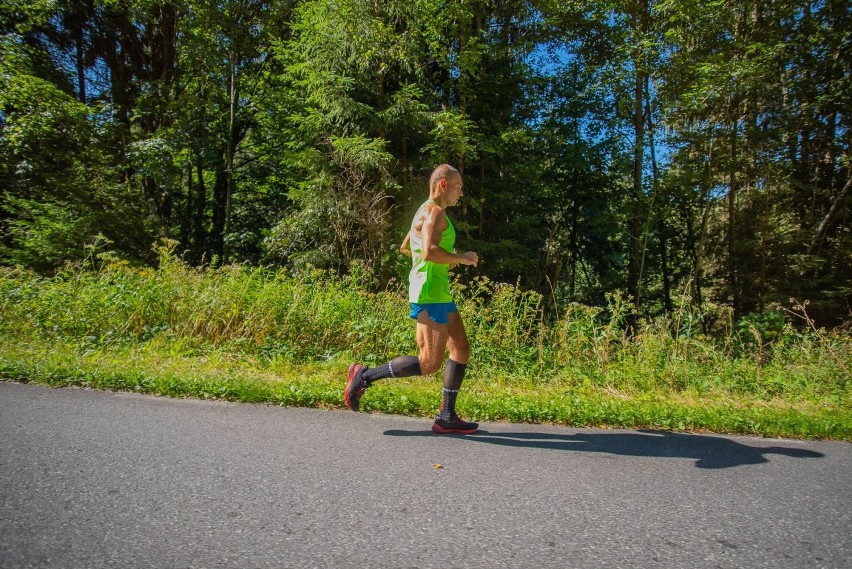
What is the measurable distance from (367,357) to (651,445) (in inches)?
141

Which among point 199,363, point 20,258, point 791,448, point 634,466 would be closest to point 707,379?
point 791,448

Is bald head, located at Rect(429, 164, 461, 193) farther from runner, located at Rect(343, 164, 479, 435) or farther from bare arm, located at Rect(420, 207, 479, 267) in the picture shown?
bare arm, located at Rect(420, 207, 479, 267)

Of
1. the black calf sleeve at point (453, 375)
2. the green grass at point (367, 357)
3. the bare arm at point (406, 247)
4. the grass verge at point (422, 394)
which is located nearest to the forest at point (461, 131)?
the green grass at point (367, 357)

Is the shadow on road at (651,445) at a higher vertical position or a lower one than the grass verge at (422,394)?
lower

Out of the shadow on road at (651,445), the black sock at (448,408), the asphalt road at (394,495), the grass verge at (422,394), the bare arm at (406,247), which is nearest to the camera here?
the asphalt road at (394,495)

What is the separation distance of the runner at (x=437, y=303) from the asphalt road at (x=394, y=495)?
30cm

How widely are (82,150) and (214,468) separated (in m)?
14.9

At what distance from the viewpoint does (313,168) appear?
13242 millimetres

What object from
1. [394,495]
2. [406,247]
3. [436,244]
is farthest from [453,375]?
[394,495]

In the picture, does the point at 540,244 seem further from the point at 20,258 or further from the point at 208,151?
the point at 20,258

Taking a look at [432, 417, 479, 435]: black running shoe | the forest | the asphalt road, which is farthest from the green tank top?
the forest

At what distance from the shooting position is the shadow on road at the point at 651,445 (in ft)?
11.0

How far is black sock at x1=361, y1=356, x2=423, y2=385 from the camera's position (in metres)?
3.88

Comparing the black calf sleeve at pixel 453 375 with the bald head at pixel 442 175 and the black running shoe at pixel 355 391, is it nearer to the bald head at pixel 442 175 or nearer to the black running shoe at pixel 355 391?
the black running shoe at pixel 355 391
